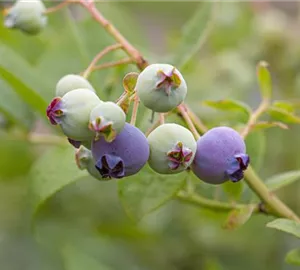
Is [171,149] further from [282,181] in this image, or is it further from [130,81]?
[282,181]

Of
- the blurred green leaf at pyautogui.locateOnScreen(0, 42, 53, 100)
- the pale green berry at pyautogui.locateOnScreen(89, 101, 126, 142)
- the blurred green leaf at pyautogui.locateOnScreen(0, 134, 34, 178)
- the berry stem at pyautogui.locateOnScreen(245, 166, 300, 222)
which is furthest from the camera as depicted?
the blurred green leaf at pyautogui.locateOnScreen(0, 134, 34, 178)

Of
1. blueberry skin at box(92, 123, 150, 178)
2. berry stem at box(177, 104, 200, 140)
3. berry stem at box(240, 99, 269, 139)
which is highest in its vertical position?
blueberry skin at box(92, 123, 150, 178)

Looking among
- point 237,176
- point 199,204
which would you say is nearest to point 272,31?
point 199,204

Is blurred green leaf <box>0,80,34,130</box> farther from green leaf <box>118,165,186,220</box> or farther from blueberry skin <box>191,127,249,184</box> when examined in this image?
blueberry skin <box>191,127,249,184</box>

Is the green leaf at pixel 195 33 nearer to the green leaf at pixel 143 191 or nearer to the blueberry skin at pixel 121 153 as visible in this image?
the green leaf at pixel 143 191

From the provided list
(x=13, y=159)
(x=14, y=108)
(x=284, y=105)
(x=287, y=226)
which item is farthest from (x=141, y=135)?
(x=13, y=159)

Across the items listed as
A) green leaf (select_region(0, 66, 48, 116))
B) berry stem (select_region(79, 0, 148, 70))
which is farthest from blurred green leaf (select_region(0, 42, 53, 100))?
berry stem (select_region(79, 0, 148, 70))

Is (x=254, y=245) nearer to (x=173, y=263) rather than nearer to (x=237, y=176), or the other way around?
(x=173, y=263)
